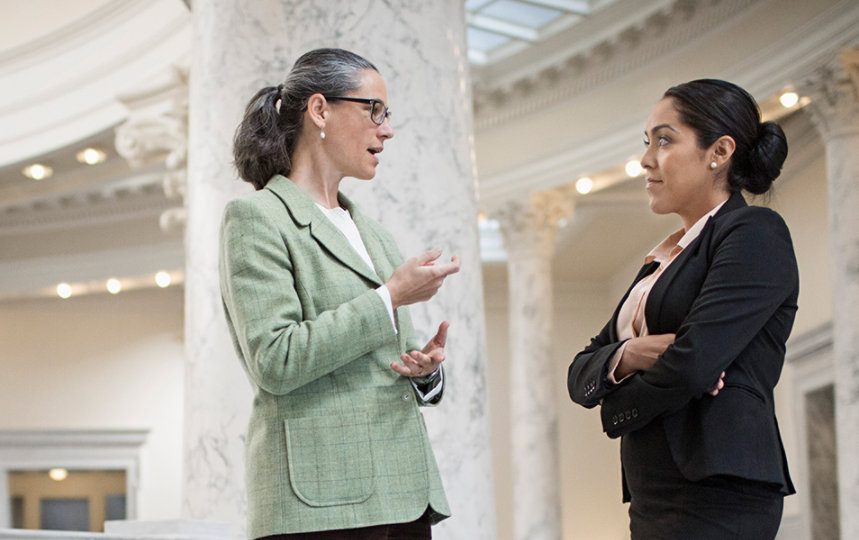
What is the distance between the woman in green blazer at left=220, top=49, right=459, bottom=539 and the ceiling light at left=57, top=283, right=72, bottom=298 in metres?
14.5

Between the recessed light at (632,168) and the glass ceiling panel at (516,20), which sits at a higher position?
the glass ceiling panel at (516,20)

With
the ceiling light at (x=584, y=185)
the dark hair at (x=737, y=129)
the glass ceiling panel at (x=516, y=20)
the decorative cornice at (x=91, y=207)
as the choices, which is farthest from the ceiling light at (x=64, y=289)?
the dark hair at (x=737, y=129)

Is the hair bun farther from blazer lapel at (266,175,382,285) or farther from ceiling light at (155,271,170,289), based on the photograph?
ceiling light at (155,271,170,289)

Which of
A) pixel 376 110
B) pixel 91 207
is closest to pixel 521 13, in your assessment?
pixel 91 207

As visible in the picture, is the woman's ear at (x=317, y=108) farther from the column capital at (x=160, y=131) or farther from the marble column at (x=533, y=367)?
the marble column at (x=533, y=367)

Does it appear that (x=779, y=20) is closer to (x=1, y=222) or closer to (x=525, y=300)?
(x=525, y=300)

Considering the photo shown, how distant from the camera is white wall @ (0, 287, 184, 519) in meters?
17.0

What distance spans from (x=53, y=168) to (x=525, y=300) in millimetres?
6039

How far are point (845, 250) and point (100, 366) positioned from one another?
468 inches

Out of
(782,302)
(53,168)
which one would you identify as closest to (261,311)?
(782,302)

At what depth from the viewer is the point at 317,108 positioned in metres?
2.38

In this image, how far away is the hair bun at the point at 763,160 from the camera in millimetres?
2498

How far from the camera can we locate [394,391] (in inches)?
88.5

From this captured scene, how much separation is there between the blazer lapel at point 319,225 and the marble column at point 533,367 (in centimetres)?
1054
